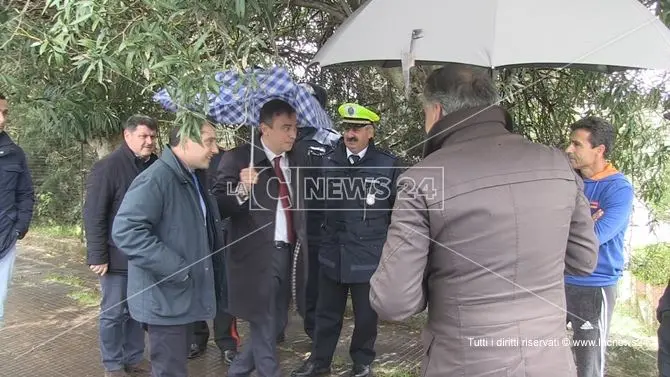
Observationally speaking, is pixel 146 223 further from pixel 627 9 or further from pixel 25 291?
pixel 25 291

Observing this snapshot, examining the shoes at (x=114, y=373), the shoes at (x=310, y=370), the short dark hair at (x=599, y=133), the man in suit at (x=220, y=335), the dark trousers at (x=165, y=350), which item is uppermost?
the short dark hair at (x=599, y=133)

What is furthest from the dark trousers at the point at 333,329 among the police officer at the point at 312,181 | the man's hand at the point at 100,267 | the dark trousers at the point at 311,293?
the man's hand at the point at 100,267

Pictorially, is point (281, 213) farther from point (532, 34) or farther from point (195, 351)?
point (532, 34)

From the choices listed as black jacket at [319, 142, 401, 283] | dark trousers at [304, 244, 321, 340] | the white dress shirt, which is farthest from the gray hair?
dark trousers at [304, 244, 321, 340]

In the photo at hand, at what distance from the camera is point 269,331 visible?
3559 mm

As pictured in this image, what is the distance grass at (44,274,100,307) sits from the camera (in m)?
6.42

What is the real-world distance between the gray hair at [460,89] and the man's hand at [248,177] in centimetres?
164

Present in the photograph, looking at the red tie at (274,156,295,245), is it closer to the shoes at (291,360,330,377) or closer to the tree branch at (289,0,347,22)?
the shoes at (291,360,330,377)

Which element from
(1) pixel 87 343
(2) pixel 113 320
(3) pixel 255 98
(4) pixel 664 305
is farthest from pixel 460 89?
(1) pixel 87 343

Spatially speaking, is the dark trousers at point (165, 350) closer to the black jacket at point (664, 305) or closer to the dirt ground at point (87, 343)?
the dirt ground at point (87, 343)

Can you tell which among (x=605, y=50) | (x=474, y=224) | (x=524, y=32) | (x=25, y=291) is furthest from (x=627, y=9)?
(x=25, y=291)

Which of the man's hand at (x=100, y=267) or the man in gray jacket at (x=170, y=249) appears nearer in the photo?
the man in gray jacket at (x=170, y=249)

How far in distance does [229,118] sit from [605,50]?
8.25ft

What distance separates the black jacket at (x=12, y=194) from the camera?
4074 millimetres
